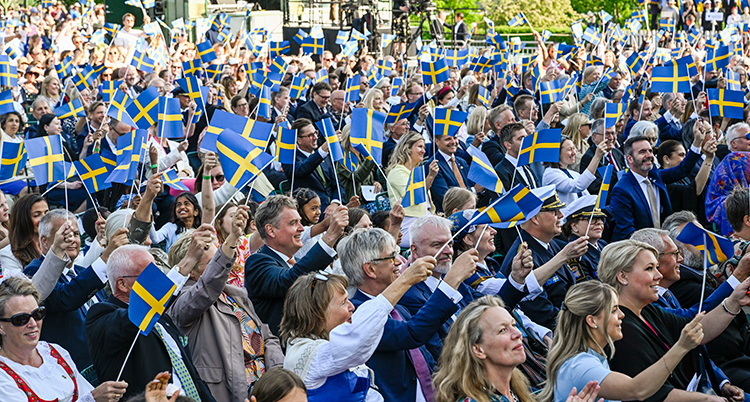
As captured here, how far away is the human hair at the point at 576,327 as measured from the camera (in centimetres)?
395

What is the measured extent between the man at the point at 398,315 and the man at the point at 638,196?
3.57 metres

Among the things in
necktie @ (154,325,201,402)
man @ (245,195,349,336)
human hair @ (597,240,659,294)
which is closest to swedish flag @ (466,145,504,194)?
man @ (245,195,349,336)

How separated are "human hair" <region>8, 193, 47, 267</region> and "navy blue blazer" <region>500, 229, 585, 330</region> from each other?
2.98m

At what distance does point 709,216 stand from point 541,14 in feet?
145

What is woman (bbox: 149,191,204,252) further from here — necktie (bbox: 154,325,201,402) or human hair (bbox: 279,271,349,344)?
human hair (bbox: 279,271,349,344)

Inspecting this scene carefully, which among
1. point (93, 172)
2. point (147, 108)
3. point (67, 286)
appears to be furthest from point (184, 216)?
point (147, 108)

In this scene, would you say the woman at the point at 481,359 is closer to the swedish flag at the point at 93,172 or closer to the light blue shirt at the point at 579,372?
the light blue shirt at the point at 579,372

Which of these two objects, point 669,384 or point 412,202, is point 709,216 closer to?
point 412,202

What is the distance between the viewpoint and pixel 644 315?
442 cm

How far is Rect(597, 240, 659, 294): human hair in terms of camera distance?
4.47 m

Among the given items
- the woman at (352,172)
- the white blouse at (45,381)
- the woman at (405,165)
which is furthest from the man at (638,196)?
the white blouse at (45,381)

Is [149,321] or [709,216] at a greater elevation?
[149,321]

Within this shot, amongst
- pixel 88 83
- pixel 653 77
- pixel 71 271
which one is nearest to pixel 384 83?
pixel 653 77

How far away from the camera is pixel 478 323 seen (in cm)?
378
